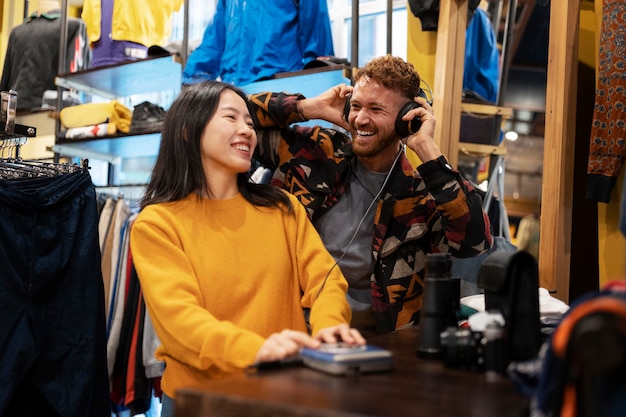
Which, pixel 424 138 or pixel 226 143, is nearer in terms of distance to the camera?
pixel 226 143

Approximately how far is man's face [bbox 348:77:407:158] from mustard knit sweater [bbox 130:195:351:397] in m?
0.47

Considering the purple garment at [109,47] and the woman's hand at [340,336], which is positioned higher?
the purple garment at [109,47]

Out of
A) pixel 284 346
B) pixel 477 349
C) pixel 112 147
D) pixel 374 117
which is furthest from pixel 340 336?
pixel 112 147

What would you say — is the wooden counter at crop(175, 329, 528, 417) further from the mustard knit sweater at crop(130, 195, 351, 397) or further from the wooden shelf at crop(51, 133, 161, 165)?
the wooden shelf at crop(51, 133, 161, 165)

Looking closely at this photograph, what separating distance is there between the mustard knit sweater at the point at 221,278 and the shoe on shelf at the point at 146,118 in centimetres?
229

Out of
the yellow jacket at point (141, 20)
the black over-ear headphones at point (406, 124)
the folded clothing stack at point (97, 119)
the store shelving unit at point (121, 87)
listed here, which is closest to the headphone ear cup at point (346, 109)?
the black over-ear headphones at point (406, 124)

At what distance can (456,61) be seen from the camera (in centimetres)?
280

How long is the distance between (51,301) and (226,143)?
1.01 meters

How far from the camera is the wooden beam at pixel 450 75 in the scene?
8.98 ft

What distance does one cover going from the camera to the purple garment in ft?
14.2

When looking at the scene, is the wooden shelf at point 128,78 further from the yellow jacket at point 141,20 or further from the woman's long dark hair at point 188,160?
the woman's long dark hair at point 188,160

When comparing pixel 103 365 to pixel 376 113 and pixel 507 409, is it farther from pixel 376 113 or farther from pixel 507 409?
pixel 507 409

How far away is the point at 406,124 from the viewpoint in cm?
208

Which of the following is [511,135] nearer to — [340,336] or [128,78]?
[340,336]
